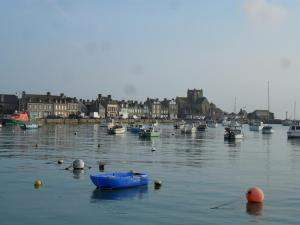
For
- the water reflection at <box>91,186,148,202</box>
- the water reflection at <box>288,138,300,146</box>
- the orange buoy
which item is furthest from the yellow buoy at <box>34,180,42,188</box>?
the water reflection at <box>288,138,300,146</box>

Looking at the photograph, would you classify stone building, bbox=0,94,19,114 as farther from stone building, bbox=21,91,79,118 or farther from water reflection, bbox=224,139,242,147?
water reflection, bbox=224,139,242,147

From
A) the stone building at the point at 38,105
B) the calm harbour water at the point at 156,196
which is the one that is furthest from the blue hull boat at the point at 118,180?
the stone building at the point at 38,105

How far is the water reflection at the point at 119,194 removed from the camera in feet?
95.3

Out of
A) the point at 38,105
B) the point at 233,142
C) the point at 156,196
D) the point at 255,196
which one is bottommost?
the point at 156,196

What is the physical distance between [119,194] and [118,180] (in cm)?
148

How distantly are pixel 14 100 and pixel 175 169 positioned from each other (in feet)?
544

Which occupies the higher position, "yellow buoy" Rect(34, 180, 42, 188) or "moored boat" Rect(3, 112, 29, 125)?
"moored boat" Rect(3, 112, 29, 125)

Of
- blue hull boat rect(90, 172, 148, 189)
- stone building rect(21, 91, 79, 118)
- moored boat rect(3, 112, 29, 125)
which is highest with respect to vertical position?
stone building rect(21, 91, 79, 118)

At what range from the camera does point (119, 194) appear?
30203 mm

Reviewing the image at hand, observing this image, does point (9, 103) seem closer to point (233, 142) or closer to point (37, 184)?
point (233, 142)

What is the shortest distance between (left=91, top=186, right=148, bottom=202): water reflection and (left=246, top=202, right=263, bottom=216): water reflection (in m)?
6.35

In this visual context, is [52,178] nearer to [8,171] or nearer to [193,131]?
[8,171]

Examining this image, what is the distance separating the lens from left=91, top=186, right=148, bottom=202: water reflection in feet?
95.3

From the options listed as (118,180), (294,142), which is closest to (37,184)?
(118,180)
